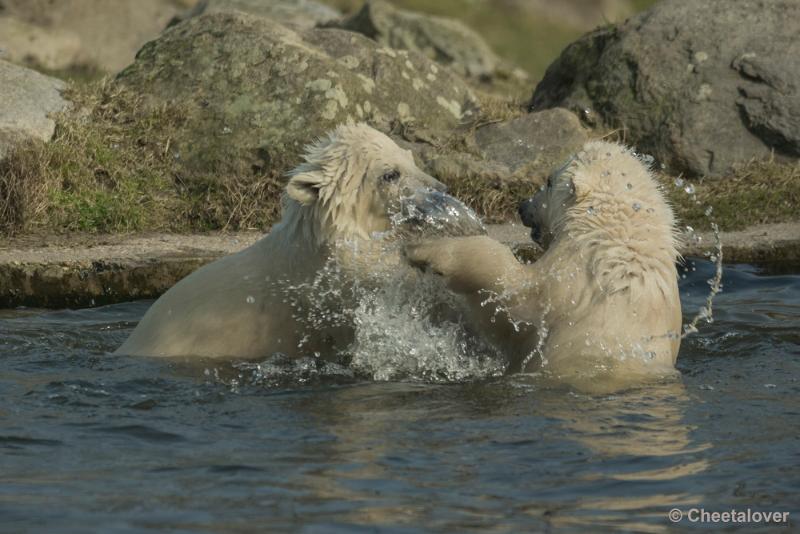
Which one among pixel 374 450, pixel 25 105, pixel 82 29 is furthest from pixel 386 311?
pixel 82 29

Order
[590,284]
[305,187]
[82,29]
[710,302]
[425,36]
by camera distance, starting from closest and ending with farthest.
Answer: [590,284], [305,187], [710,302], [425,36], [82,29]

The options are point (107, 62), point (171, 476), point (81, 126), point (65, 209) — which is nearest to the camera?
point (171, 476)

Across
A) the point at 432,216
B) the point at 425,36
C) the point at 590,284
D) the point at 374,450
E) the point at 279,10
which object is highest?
the point at 279,10

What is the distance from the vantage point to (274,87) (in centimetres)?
1072

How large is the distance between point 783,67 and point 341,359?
22.0 feet

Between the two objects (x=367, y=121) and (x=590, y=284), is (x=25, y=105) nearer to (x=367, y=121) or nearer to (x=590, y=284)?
(x=367, y=121)

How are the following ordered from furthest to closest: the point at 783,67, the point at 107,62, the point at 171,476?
1. the point at 107,62
2. the point at 783,67
3. the point at 171,476

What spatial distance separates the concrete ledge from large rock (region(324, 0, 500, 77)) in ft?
31.5

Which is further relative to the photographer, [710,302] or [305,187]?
[710,302]

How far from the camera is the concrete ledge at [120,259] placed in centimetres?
812

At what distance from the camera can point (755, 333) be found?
23.5ft

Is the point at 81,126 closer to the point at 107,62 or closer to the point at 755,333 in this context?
the point at 755,333

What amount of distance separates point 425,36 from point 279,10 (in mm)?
2272

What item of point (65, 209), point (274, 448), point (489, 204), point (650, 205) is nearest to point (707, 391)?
point (650, 205)
